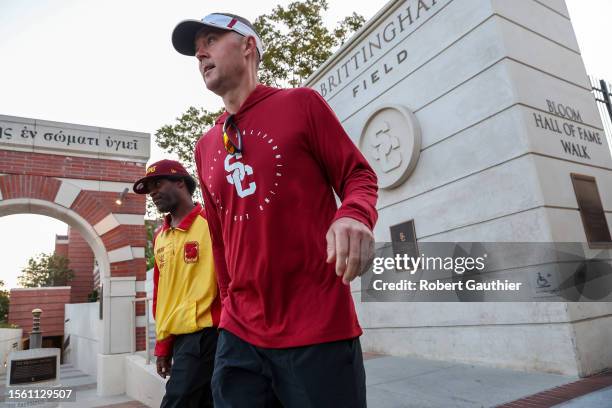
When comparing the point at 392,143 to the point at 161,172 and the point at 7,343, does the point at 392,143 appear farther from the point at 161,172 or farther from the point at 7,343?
the point at 7,343

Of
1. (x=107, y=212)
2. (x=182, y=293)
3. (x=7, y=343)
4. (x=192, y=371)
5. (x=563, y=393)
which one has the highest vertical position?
(x=107, y=212)

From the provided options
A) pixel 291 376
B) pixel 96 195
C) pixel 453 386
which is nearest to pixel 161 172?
pixel 291 376

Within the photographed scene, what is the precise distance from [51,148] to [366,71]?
6.41 meters

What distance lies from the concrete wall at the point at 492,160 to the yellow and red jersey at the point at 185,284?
10.9ft

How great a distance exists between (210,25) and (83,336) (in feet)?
44.0

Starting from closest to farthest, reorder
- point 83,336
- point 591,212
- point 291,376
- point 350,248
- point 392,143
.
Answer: point 350,248, point 291,376, point 591,212, point 392,143, point 83,336

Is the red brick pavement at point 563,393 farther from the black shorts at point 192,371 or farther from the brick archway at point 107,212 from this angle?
the brick archway at point 107,212

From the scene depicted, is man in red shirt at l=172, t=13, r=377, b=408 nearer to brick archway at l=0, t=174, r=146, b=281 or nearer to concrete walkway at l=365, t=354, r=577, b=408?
concrete walkway at l=365, t=354, r=577, b=408

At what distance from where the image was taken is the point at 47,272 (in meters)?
22.9

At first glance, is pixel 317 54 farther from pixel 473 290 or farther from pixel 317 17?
pixel 473 290

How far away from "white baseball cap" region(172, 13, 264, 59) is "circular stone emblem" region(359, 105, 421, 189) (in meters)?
4.21

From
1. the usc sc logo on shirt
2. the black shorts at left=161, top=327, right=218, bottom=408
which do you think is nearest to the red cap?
the usc sc logo on shirt

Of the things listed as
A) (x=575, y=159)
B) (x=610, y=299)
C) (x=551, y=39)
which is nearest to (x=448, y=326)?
(x=610, y=299)

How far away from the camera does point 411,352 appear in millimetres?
5562
